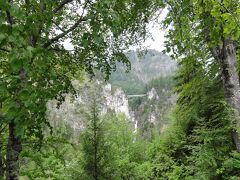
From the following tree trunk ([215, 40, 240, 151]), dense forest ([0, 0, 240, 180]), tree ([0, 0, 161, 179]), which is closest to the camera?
tree ([0, 0, 161, 179])

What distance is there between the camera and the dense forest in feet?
7.35

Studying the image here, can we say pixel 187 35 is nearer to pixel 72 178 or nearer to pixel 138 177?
pixel 72 178

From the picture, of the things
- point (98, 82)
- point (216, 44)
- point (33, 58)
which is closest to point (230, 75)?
point (216, 44)

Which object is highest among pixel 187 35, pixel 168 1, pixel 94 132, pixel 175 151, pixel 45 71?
pixel 168 1

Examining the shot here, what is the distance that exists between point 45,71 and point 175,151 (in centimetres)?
1239

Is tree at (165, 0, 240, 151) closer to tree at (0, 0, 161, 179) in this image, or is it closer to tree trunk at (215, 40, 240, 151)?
tree trunk at (215, 40, 240, 151)

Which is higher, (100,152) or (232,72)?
(232,72)

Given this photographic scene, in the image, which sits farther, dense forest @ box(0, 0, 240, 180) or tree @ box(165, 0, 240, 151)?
tree @ box(165, 0, 240, 151)

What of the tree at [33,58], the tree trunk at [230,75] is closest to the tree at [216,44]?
the tree trunk at [230,75]

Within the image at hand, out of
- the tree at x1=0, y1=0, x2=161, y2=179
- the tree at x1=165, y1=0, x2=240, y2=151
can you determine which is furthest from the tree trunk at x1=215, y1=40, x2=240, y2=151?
the tree at x1=0, y1=0, x2=161, y2=179

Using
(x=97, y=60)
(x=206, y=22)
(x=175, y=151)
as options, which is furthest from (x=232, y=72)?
(x=175, y=151)

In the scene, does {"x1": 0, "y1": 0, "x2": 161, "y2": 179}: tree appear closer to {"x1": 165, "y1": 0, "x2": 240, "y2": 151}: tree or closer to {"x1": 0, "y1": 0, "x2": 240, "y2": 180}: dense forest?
{"x1": 0, "y1": 0, "x2": 240, "y2": 180}: dense forest

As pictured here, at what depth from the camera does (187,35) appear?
529 centimetres

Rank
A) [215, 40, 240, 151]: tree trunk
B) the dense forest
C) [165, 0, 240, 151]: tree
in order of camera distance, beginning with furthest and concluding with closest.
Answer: [215, 40, 240, 151]: tree trunk → [165, 0, 240, 151]: tree → the dense forest
